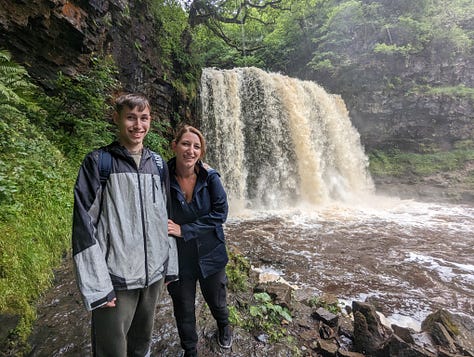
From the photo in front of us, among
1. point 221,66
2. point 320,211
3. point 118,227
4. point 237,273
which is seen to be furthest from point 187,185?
point 221,66

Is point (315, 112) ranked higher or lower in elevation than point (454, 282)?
higher

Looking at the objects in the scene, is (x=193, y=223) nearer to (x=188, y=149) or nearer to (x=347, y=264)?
(x=188, y=149)

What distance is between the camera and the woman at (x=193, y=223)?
179 centimetres

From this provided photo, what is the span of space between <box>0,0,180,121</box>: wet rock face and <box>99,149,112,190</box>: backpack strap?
17.0 ft

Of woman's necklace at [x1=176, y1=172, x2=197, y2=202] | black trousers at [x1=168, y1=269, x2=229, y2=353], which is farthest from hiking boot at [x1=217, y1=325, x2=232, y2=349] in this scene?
woman's necklace at [x1=176, y1=172, x2=197, y2=202]

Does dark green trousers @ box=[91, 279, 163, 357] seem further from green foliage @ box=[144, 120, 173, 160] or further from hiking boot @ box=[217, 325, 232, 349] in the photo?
green foliage @ box=[144, 120, 173, 160]

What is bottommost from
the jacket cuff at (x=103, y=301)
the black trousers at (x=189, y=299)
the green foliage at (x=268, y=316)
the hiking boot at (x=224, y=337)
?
the green foliage at (x=268, y=316)

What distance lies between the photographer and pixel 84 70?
20.0ft

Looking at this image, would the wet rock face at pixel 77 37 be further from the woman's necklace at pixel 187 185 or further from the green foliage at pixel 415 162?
the green foliage at pixel 415 162

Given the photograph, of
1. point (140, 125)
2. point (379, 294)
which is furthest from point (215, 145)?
point (140, 125)

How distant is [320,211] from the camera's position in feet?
33.9

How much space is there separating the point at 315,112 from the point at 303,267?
9755 millimetres

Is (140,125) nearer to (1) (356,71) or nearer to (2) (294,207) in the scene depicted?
(2) (294,207)

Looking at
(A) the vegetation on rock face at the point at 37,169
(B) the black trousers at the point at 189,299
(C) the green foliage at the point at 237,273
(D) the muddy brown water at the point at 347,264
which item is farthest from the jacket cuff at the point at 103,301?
(C) the green foliage at the point at 237,273
